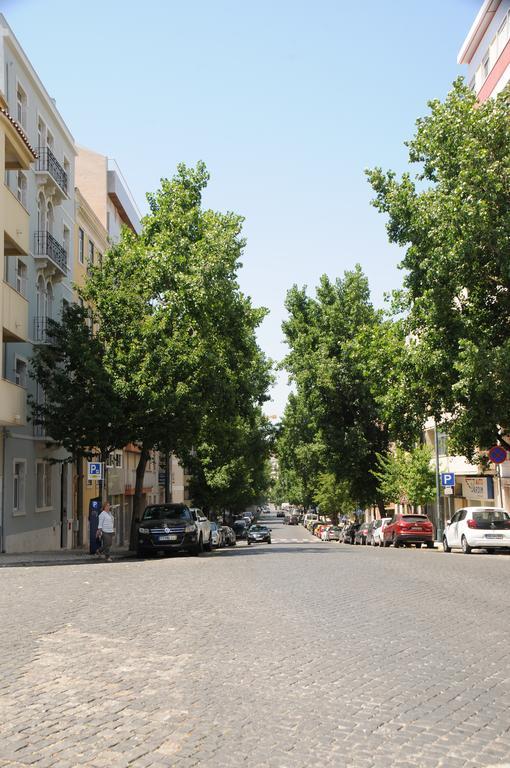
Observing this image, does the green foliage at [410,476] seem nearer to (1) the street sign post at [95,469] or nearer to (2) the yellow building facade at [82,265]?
(2) the yellow building facade at [82,265]

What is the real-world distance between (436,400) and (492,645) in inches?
891

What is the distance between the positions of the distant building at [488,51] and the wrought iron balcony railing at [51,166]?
18.4 m

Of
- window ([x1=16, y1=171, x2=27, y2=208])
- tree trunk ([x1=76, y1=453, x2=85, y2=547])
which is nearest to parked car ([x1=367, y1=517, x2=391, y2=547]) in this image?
tree trunk ([x1=76, y1=453, x2=85, y2=547])

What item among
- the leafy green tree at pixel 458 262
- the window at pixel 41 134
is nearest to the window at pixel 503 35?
the leafy green tree at pixel 458 262

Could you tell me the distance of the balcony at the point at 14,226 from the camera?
28.4m

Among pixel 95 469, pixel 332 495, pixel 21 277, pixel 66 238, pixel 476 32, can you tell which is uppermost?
pixel 476 32

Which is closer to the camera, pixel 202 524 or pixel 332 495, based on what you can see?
pixel 202 524

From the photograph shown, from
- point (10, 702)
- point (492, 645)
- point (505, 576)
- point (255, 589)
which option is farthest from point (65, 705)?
point (505, 576)

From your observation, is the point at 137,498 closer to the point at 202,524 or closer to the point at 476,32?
the point at 202,524

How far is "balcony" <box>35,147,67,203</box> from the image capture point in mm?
35656

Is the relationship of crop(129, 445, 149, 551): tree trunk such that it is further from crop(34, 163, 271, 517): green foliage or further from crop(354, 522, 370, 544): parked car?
crop(354, 522, 370, 544): parked car

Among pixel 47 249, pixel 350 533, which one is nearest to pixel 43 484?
pixel 47 249

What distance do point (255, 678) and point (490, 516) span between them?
81.4 feet

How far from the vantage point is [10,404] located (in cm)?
2812
